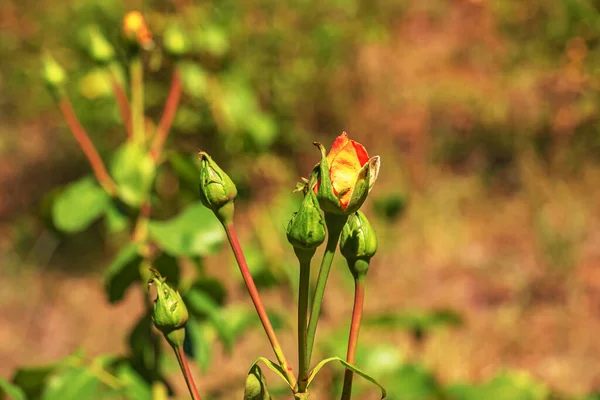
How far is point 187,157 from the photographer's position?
850 mm

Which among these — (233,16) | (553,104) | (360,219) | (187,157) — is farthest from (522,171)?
(360,219)

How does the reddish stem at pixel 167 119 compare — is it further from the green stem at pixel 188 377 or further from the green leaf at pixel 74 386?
the green stem at pixel 188 377

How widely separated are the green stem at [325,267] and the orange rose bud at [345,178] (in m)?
0.02

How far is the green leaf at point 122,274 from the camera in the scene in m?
0.76

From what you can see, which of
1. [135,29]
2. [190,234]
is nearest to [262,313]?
[190,234]

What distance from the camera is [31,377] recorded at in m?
0.84

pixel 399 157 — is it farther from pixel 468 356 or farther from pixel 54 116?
pixel 54 116

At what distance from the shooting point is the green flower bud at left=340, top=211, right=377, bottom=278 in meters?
0.48

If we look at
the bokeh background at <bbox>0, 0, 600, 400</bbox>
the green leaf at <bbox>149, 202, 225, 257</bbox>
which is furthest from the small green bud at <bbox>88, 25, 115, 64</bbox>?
the bokeh background at <bbox>0, 0, 600, 400</bbox>

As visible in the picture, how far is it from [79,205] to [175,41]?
264 millimetres

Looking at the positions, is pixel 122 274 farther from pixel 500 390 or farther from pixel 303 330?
pixel 500 390

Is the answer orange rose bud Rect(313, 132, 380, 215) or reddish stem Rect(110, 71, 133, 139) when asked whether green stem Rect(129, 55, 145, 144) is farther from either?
orange rose bud Rect(313, 132, 380, 215)

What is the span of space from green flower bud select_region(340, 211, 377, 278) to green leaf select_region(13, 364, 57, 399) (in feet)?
1.67

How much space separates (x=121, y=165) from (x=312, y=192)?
0.51 meters
